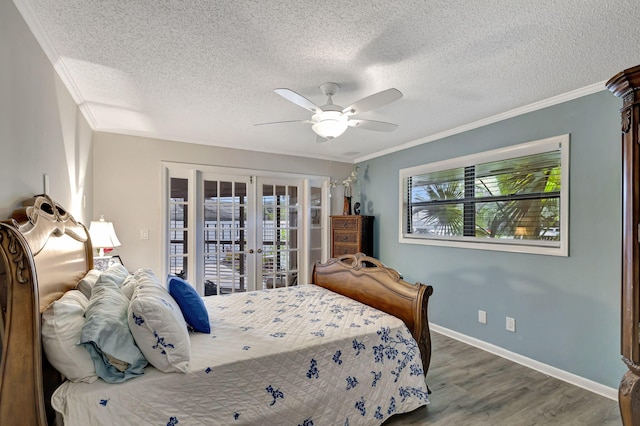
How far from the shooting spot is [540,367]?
2.73 metres

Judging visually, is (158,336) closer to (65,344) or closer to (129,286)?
(65,344)

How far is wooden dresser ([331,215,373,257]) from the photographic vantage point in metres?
4.51

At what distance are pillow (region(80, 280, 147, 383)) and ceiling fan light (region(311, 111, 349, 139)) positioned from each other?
68.5 inches

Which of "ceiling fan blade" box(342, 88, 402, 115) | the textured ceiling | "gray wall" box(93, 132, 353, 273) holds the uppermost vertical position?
the textured ceiling

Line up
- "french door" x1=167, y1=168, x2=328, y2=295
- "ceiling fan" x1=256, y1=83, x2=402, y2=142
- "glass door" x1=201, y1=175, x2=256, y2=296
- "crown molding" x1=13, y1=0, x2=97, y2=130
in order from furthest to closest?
"glass door" x1=201, y1=175, x2=256, y2=296 → "french door" x1=167, y1=168, x2=328, y2=295 → "ceiling fan" x1=256, y1=83, x2=402, y2=142 → "crown molding" x1=13, y1=0, x2=97, y2=130

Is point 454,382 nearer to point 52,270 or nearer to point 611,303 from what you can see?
point 611,303

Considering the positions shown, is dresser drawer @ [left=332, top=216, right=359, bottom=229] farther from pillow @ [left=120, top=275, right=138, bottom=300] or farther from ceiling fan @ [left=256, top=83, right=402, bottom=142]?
pillow @ [left=120, top=275, right=138, bottom=300]

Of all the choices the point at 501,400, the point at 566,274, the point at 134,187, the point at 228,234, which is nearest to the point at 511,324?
the point at 566,274

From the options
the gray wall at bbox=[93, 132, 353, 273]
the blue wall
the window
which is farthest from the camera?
the gray wall at bbox=[93, 132, 353, 273]

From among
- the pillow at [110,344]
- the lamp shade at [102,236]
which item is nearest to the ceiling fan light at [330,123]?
the pillow at [110,344]

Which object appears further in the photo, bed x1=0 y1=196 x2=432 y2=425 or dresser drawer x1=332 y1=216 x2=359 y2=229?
dresser drawer x1=332 y1=216 x2=359 y2=229

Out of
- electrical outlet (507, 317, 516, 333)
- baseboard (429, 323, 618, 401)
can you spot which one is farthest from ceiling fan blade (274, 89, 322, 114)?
baseboard (429, 323, 618, 401)

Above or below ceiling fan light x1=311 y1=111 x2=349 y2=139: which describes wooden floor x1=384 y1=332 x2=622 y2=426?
below

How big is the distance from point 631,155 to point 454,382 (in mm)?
2050
